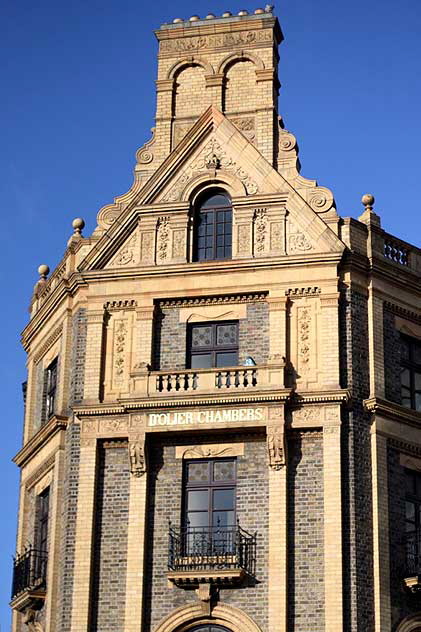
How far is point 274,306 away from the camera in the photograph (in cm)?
3988

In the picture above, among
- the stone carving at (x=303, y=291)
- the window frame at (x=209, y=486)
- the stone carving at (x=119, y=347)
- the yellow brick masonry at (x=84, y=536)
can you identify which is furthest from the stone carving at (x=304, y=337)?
the yellow brick masonry at (x=84, y=536)

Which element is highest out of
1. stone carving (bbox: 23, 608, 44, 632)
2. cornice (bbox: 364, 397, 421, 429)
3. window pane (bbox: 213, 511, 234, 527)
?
cornice (bbox: 364, 397, 421, 429)

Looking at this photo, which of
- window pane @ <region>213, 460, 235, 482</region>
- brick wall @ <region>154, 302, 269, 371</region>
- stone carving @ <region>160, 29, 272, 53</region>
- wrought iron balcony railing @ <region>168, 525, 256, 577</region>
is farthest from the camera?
stone carving @ <region>160, 29, 272, 53</region>

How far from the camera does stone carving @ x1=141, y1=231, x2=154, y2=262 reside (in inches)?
1631

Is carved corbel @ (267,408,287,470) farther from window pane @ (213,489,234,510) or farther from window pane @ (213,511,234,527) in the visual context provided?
window pane @ (213,511,234,527)

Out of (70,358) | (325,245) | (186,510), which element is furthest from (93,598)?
(325,245)

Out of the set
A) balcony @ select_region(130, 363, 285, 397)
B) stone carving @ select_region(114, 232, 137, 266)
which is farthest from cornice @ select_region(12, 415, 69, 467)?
stone carving @ select_region(114, 232, 137, 266)

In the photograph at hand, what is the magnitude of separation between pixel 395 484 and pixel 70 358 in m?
9.85

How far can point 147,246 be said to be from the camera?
41.6 m

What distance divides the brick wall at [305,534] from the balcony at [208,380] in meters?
1.76

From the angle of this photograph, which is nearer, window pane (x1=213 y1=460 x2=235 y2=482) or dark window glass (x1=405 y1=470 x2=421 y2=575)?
dark window glass (x1=405 y1=470 x2=421 y2=575)

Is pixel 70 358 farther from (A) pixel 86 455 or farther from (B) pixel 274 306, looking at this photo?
(B) pixel 274 306

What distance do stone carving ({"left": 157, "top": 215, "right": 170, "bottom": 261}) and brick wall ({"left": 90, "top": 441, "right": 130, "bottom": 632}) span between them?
557 centimetres

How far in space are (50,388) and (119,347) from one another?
4040mm
